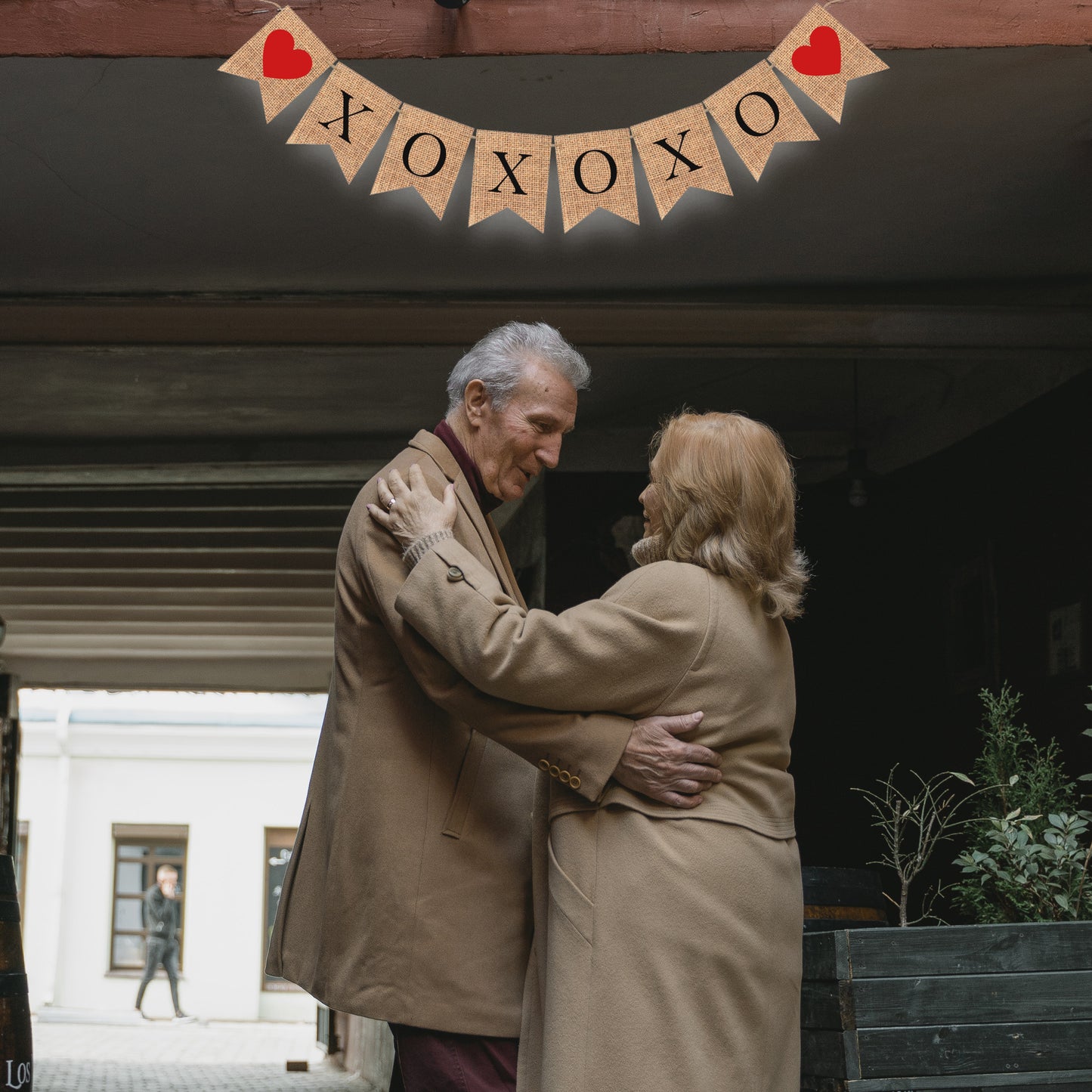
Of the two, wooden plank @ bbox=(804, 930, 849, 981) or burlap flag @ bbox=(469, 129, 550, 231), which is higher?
burlap flag @ bbox=(469, 129, 550, 231)

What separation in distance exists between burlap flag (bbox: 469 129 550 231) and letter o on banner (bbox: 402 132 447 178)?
0.07 m

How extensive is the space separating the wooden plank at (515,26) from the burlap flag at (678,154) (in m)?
0.23

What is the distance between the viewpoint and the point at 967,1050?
252 centimetres

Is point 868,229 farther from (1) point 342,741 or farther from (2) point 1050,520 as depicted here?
(1) point 342,741

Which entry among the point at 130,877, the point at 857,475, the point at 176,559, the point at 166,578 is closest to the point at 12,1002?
the point at 857,475

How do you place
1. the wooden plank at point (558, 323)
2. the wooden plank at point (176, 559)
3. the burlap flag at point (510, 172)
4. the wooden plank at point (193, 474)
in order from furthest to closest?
the wooden plank at point (176, 559) < the wooden plank at point (193, 474) < the wooden plank at point (558, 323) < the burlap flag at point (510, 172)

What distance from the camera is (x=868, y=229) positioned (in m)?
4.58

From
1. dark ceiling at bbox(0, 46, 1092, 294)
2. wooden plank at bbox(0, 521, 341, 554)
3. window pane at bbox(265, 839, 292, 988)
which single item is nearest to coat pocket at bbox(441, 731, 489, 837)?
dark ceiling at bbox(0, 46, 1092, 294)

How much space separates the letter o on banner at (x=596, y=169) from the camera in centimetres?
310

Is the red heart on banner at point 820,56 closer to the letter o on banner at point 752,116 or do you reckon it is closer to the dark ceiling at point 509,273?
the letter o on banner at point 752,116

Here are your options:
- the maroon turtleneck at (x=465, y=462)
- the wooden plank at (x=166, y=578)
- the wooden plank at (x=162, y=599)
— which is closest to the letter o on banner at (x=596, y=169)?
the maroon turtleneck at (x=465, y=462)

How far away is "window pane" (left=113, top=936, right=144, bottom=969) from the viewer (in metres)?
17.6

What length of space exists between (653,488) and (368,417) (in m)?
4.52

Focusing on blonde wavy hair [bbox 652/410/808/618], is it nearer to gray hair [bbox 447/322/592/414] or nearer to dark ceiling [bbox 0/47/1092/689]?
gray hair [bbox 447/322/592/414]
